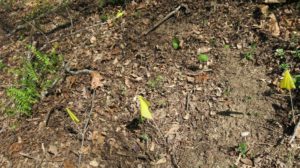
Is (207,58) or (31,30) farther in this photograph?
(31,30)

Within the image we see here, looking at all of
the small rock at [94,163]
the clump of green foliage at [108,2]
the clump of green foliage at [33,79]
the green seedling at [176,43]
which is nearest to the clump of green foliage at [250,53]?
the green seedling at [176,43]

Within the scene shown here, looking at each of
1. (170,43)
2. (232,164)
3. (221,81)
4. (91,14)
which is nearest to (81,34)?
(91,14)

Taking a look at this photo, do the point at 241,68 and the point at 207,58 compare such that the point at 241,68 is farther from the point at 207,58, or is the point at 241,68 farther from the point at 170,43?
the point at 170,43

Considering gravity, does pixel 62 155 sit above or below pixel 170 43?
below

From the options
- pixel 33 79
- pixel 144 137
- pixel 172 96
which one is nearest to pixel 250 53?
pixel 172 96

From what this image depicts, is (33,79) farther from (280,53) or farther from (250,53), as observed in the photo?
(280,53)

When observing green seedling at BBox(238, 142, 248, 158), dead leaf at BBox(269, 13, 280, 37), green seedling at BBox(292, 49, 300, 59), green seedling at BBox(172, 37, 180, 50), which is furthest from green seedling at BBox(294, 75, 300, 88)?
green seedling at BBox(172, 37, 180, 50)

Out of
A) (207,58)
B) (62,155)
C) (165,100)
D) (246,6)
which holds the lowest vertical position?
(62,155)
